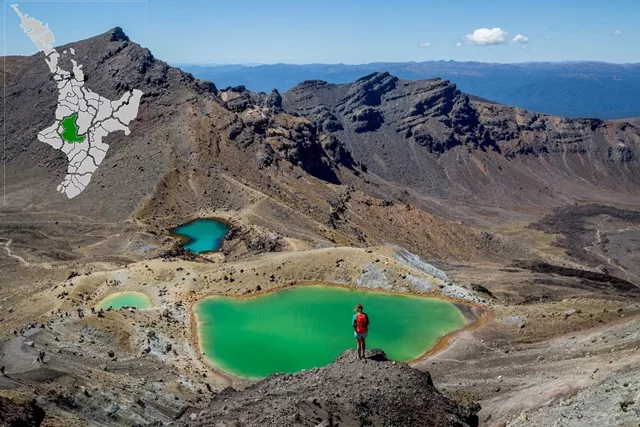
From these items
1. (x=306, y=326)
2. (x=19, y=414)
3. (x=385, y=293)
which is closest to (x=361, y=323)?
(x=19, y=414)

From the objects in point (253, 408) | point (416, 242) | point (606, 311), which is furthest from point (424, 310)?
point (416, 242)

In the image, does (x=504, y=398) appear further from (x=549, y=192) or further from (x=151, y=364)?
(x=549, y=192)

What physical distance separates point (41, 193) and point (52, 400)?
260ft

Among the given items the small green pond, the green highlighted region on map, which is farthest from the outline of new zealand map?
the small green pond

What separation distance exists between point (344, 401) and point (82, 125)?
8446cm

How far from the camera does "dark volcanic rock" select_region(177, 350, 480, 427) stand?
19.6 meters

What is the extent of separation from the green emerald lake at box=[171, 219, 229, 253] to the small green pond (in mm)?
24422

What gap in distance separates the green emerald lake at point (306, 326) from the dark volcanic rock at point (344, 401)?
26.9 ft

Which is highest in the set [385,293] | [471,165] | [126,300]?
[385,293]

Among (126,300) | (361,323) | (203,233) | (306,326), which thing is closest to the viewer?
(361,323)

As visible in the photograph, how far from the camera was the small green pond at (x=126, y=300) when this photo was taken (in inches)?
1650

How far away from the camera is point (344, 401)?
20844 mm

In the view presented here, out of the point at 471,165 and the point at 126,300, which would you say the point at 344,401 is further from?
the point at 471,165

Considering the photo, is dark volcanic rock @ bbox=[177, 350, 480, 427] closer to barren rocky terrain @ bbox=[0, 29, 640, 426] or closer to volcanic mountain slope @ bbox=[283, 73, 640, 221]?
barren rocky terrain @ bbox=[0, 29, 640, 426]
